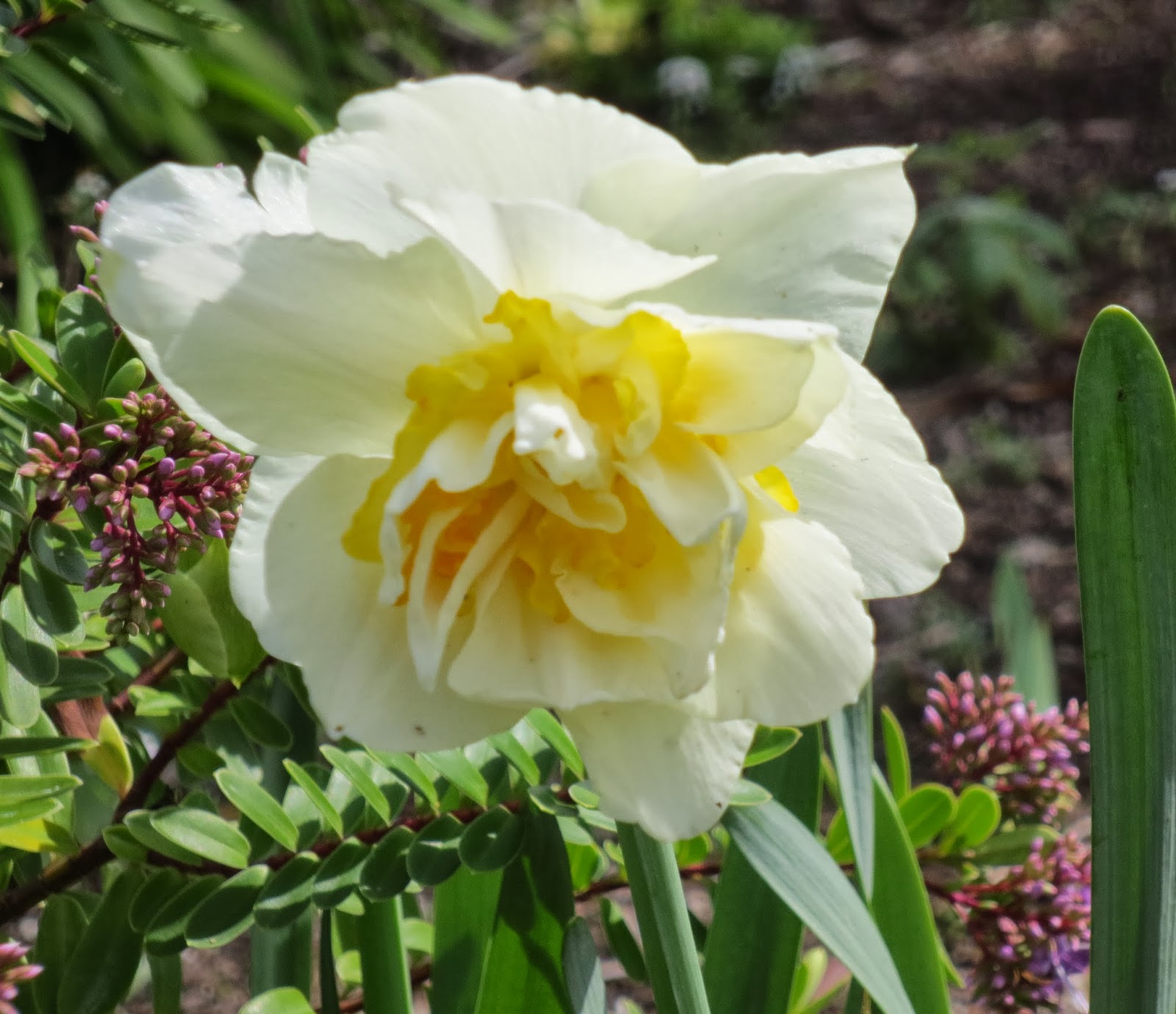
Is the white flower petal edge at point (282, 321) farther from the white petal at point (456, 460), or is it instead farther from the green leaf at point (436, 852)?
the green leaf at point (436, 852)

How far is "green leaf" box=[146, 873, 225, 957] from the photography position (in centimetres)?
64

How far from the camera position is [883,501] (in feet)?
1.60

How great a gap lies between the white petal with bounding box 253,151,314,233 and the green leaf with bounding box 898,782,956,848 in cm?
60

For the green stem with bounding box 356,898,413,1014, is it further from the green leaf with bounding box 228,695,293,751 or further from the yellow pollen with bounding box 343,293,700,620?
the yellow pollen with bounding box 343,293,700,620

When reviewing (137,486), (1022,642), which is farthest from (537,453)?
(1022,642)

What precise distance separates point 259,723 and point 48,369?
233 mm

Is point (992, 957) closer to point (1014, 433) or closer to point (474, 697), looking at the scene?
point (474, 697)

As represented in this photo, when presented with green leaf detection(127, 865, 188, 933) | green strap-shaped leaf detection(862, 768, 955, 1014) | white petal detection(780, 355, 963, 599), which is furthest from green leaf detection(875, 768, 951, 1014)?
green leaf detection(127, 865, 188, 933)

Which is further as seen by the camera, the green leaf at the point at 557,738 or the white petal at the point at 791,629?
the green leaf at the point at 557,738

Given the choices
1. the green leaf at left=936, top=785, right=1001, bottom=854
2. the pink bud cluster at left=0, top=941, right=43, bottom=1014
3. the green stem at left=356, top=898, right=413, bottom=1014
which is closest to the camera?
the pink bud cluster at left=0, top=941, right=43, bottom=1014

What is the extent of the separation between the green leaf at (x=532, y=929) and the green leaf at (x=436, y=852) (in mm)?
41

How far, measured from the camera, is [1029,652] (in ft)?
4.20

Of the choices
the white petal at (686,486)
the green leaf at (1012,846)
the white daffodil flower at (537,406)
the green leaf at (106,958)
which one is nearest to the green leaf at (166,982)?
the green leaf at (106,958)

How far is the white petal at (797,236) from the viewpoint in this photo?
45cm
